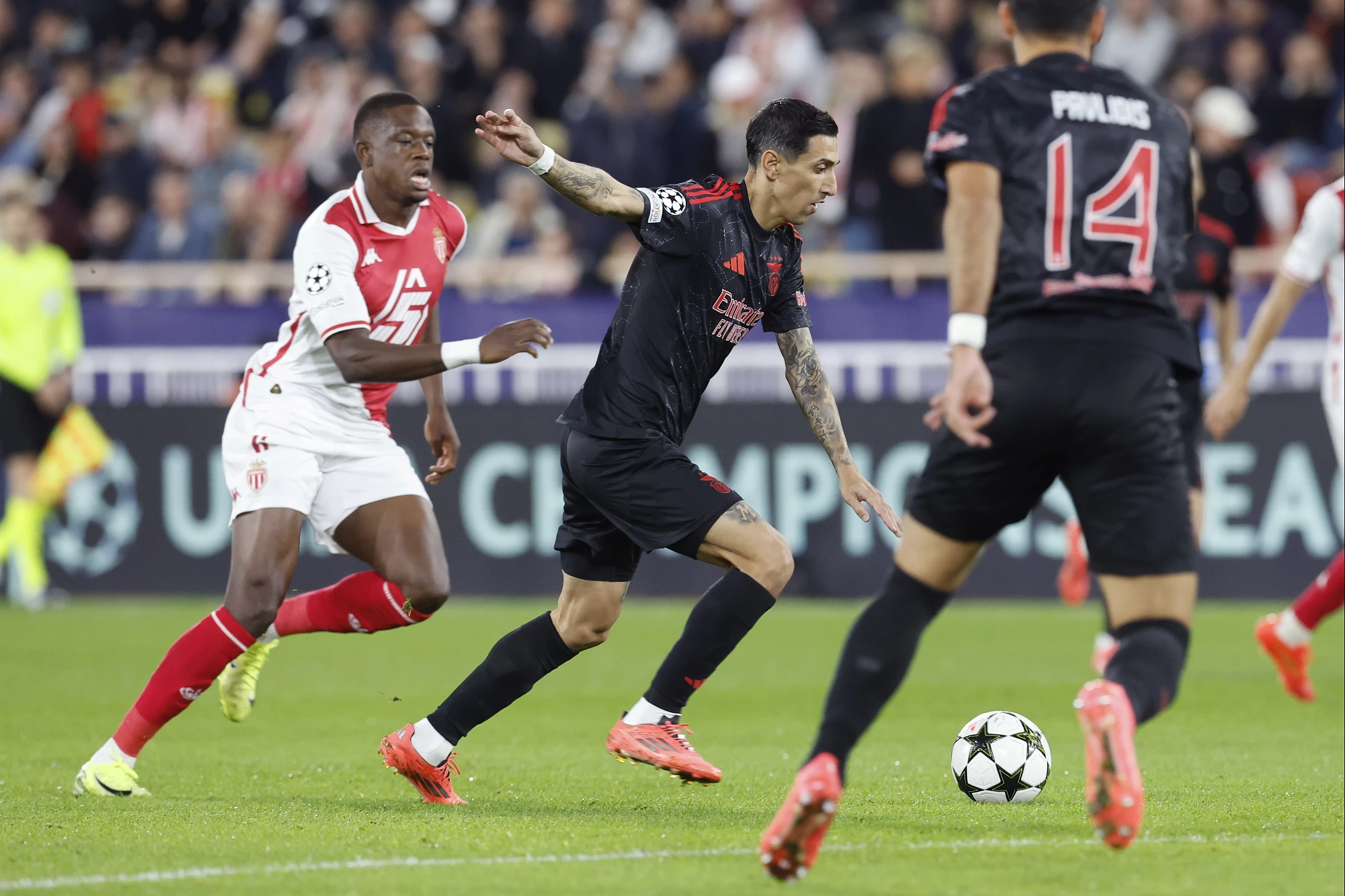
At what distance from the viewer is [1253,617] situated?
39.6ft

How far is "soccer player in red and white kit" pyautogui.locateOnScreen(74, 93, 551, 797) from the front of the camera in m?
6.15

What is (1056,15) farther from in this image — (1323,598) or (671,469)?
(1323,598)

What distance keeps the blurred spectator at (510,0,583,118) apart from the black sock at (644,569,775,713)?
36.7 ft

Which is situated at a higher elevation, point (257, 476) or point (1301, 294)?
point (1301, 294)

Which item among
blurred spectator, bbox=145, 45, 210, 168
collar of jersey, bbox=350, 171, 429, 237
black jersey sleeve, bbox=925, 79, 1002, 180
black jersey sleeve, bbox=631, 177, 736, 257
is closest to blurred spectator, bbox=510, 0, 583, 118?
blurred spectator, bbox=145, 45, 210, 168

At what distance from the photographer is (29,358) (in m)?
13.3

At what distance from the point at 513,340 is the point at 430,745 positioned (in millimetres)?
1379

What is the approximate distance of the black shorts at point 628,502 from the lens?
5738mm

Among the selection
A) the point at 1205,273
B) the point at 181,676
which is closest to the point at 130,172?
the point at 1205,273

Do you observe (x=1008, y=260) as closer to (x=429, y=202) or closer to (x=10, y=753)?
(x=429, y=202)

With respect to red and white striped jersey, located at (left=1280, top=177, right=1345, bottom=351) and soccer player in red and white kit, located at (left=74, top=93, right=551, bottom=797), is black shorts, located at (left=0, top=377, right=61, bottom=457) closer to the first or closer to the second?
soccer player in red and white kit, located at (left=74, top=93, right=551, bottom=797)

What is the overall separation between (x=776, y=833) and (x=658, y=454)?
186 cm

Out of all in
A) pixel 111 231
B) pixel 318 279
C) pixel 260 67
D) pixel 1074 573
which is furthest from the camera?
pixel 260 67

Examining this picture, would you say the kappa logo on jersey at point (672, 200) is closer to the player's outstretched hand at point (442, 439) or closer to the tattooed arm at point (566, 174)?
the tattooed arm at point (566, 174)
